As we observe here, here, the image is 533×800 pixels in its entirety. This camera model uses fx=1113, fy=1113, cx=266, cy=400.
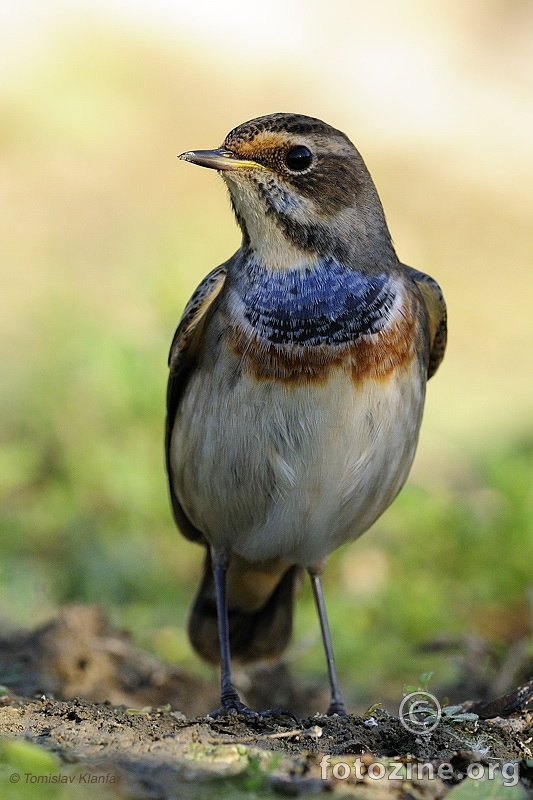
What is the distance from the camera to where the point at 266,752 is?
408 centimetres

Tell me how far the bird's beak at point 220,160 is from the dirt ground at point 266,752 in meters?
2.50

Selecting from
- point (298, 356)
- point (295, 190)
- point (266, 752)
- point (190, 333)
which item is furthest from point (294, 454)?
point (266, 752)

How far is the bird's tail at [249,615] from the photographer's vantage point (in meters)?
6.66

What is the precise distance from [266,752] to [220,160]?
2.66 meters

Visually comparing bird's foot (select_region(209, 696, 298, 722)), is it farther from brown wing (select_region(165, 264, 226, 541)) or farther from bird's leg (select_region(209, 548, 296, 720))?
brown wing (select_region(165, 264, 226, 541))

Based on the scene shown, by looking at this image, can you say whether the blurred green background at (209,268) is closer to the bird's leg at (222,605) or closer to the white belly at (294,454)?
the bird's leg at (222,605)

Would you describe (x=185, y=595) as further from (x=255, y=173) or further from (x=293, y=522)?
(x=255, y=173)

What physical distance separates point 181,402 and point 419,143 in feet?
40.7

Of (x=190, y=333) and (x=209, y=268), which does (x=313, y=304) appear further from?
(x=209, y=268)

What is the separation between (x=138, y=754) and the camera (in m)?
4.05

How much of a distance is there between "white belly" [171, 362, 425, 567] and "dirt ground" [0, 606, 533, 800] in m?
1.03

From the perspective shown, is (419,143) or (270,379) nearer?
(270,379)

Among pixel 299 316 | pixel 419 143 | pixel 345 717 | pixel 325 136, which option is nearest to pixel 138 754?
pixel 345 717

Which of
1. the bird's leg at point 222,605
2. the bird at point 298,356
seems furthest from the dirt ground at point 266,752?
the bird at point 298,356
